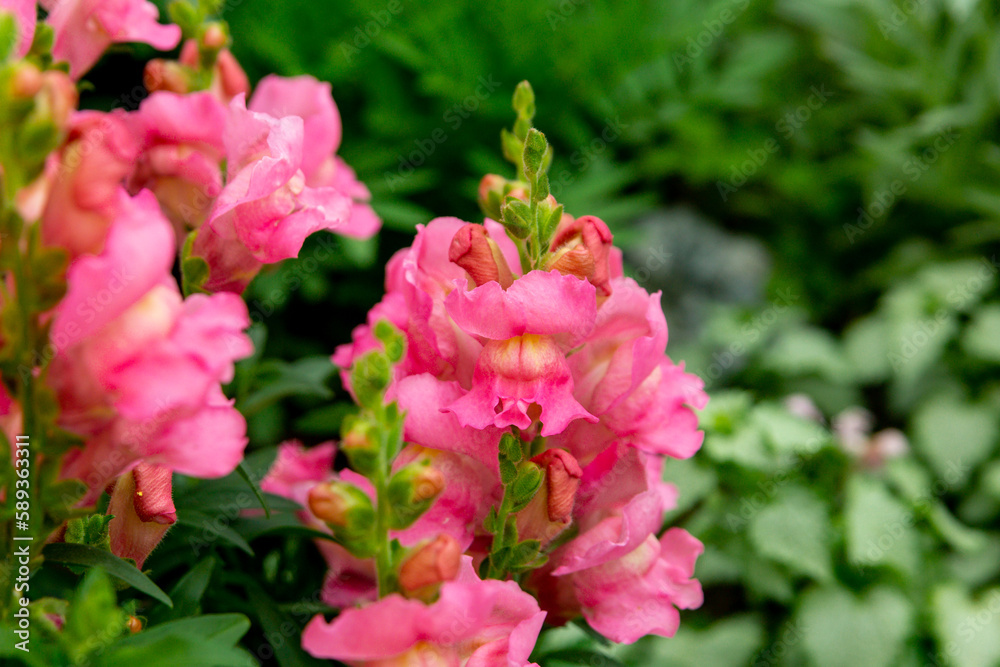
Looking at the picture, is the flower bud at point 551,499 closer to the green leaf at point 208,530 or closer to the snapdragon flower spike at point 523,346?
the snapdragon flower spike at point 523,346

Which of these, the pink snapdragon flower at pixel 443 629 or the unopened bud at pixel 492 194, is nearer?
the pink snapdragon flower at pixel 443 629

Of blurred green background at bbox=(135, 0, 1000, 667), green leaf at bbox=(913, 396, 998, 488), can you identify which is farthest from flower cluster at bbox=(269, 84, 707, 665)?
green leaf at bbox=(913, 396, 998, 488)

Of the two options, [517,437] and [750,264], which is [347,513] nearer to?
[517,437]

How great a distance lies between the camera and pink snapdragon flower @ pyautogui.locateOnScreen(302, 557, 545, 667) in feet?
1.28

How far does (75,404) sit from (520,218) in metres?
0.25

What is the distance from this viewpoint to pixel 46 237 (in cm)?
38

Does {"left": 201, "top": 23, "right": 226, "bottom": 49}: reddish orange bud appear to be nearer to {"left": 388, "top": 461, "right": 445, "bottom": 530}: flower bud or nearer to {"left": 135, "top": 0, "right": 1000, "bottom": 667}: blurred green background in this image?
{"left": 135, "top": 0, "right": 1000, "bottom": 667}: blurred green background

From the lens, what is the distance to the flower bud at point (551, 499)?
49 centimetres

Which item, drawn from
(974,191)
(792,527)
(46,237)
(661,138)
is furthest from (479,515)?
(974,191)

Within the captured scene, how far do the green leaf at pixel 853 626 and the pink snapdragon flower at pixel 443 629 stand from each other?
1141 mm

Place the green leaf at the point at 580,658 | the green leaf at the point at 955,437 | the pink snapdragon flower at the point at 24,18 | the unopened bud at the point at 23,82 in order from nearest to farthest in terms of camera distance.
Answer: the unopened bud at the point at 23,82 < the pink snapdragon flower at the point at 24,18 < the green leaf at the point at 580,658 < the green leaf at the point at 955,437

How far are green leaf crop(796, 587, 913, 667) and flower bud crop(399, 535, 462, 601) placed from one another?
1.20 metres

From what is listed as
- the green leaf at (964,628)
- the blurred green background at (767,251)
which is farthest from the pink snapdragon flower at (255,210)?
the green leaf at (964,628)


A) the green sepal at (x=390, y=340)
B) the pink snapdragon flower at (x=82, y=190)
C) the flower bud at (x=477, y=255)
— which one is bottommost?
the flower bud at (x=477, y=255)
